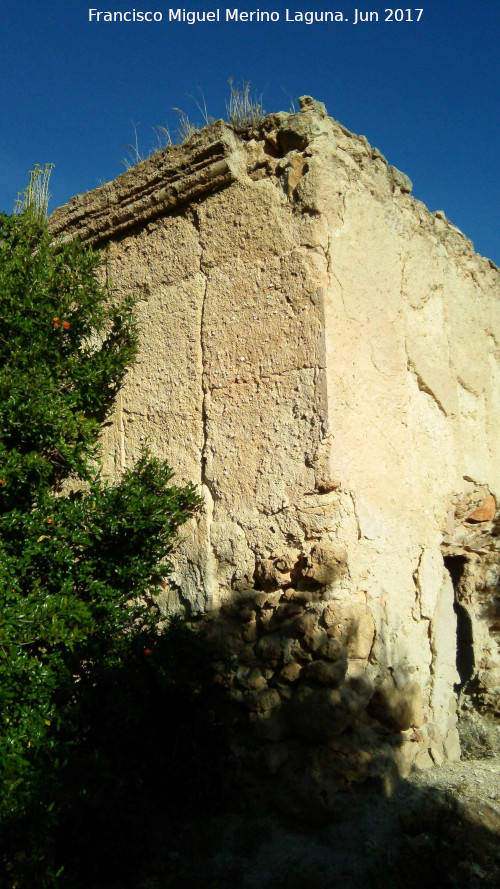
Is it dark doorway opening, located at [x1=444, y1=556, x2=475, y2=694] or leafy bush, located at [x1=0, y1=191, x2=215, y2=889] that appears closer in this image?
leafy bush, located at [x1=0, y1=191, x2=215, y2=889]

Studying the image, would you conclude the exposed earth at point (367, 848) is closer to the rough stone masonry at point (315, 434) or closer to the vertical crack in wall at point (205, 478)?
the rough stone masonry at point (315, 434)

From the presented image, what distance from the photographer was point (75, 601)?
11.2 feet

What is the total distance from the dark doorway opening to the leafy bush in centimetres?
163

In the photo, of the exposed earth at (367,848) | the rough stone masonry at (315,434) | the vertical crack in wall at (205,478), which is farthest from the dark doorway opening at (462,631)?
the vertical crack in wall at (205,478)

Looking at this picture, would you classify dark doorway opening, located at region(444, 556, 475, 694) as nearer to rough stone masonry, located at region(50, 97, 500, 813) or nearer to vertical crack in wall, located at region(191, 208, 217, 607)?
rough stone masonry, located at region(50, 97, 500, 813)

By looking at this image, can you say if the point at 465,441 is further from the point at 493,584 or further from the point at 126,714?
the point at 126,714

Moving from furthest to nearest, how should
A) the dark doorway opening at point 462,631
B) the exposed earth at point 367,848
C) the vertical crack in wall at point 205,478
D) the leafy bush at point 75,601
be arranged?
the dark doorway opening at point 462,631, the vertical crack in wall at point 205,478, the leafy bush at point 75,601, the exposed earth at point 367,848

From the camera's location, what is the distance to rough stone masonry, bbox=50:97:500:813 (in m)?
3.26

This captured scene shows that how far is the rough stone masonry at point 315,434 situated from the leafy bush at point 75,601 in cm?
18

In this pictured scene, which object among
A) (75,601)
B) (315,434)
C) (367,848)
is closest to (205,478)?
(315,434)

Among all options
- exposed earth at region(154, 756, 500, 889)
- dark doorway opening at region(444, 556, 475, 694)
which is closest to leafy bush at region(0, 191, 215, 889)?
exposed earth at region(154, 756, 500, 889)

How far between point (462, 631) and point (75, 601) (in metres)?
2.23

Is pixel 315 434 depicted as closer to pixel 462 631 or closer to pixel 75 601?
pixel 75 601

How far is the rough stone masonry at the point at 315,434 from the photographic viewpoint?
3.26 meters
